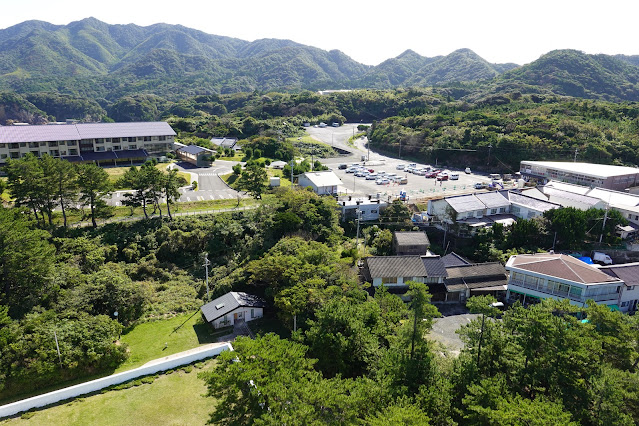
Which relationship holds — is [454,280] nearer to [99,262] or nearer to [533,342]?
[533,342]

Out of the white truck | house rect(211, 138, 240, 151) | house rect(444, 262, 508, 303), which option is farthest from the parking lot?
house rect(211, 138, 240, 151)

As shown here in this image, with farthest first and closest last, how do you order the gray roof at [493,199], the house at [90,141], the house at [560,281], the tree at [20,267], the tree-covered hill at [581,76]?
the tree-covered hill at [581,76]
the house at [90,141]
the gray roof at [493,199]
the house at [560,281]
the tree at [20,267]

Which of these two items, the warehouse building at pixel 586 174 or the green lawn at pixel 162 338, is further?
the warehouse building at pixel 586 174

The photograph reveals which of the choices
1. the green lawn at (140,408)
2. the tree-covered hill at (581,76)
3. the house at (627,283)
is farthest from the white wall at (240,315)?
the tree-covered hill at (581,76)

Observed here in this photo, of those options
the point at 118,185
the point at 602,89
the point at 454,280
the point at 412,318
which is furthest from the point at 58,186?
the point at 602,89

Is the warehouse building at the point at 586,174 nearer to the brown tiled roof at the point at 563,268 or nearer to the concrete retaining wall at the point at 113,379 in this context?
the brown tiled roof at the point at 563,268

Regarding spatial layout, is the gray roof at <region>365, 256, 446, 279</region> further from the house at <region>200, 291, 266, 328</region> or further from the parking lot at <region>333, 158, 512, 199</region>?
the parking lot at <region>333, 158, 512, 199</region>

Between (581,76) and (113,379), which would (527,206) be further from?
(581,76)
